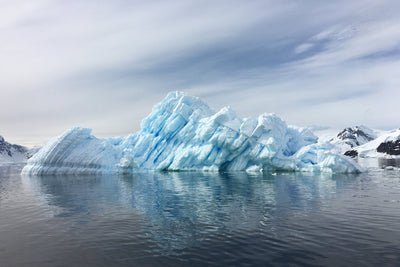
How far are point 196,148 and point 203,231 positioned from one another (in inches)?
1356

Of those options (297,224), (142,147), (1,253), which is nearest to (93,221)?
(1,253)

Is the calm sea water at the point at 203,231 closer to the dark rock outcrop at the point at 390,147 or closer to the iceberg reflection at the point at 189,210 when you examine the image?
the iceberg reflection at the point at 189,210

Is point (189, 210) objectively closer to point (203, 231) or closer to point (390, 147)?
point (203, 231)

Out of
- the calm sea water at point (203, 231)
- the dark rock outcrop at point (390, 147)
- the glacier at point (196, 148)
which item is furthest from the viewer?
the dark rock outcrop at point (390, 147)

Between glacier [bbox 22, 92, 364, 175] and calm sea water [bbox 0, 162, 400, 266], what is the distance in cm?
2243

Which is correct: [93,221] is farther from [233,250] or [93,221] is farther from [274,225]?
[274,225]

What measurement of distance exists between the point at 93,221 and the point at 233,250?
7320 mm

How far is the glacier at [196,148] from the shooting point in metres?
39.5

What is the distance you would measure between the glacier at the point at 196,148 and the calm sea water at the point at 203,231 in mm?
22429

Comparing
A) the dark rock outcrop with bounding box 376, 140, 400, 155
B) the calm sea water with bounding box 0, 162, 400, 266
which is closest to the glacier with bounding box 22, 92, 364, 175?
the calm sea water with bounding box 0, 162, 400, 266

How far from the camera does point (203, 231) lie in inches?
433

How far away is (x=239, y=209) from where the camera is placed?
1499cm

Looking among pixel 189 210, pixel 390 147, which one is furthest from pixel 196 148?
pixel 390 147

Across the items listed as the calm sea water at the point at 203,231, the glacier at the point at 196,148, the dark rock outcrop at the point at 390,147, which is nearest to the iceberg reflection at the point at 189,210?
the calm sea water at the point at 203,231
